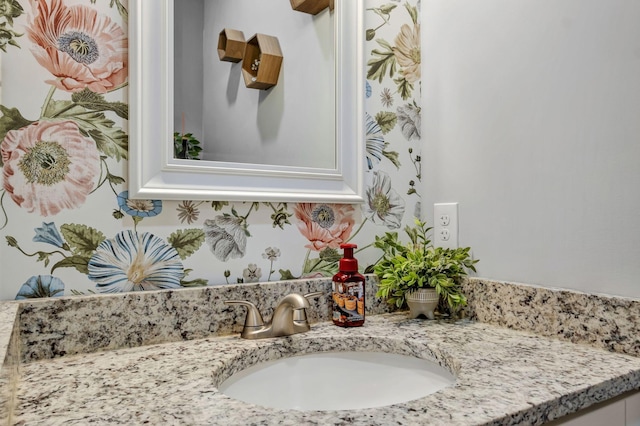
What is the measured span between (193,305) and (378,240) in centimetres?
50

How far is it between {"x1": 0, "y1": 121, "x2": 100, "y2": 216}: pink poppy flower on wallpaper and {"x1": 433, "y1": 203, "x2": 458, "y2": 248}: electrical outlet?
2.74 ft

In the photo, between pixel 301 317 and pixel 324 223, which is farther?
pixel 324 223

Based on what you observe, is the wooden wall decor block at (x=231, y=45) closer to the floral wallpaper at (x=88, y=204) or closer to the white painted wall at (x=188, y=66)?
the white painted wall at (x=188, y=66)

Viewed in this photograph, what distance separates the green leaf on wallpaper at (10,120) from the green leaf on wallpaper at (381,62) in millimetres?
798

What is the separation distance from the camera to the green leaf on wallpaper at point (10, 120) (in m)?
0.81

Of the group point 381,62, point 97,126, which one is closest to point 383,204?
point 381,62

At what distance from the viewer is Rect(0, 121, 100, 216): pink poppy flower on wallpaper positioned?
813mm

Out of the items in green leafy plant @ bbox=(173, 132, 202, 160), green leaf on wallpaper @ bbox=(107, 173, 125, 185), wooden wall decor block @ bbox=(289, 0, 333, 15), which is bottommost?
green leaf on wallpaper @ bbox=(107, 173, 125, 185)

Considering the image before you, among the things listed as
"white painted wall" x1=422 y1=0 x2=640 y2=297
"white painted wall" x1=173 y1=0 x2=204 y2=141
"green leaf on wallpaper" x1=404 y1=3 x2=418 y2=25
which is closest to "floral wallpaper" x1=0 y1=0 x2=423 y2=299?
"white painted wall" x1=173 y1=0 x2=204 y2=141

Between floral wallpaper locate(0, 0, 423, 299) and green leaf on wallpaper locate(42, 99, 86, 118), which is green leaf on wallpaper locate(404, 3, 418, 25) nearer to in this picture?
floral wallpaper locate(0, 0, 423, 299)

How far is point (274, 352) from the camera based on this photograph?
87cm

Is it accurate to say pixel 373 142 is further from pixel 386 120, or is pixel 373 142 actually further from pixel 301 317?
pixel 301 317

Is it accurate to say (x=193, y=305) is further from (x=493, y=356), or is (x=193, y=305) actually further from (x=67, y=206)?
(x=493, y=356)

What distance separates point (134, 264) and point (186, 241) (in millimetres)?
111
